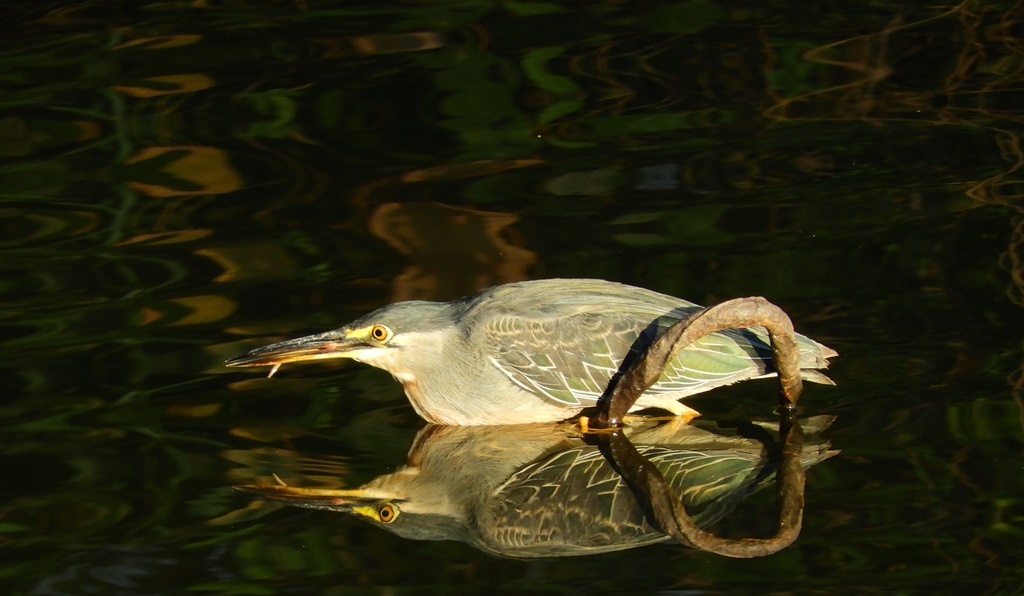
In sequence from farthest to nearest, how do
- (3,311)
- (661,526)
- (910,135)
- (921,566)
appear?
(910,135) < (3,311) < (661,526) < (921,566)

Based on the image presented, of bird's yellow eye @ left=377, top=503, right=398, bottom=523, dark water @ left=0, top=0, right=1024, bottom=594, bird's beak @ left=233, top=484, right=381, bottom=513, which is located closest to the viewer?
dark water @ left=0, top=0, right=1024, bottom=594

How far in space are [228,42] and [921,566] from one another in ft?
27.0

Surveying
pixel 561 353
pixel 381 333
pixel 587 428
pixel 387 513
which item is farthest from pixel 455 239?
pixel 387 513

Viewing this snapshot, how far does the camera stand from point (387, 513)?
544 centimetres

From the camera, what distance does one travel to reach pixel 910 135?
910 cm

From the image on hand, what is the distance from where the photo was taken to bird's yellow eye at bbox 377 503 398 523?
17.7 ft

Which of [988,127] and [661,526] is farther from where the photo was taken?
[988,127]

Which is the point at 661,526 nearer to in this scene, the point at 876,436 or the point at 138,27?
the point at 876,436

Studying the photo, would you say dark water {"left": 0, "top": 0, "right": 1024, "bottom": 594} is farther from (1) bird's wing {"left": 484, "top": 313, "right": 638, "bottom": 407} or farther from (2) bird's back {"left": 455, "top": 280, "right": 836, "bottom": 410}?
(1) bird's wing {"left": 484, "top": 313, "right": 638, "bottom": 407}

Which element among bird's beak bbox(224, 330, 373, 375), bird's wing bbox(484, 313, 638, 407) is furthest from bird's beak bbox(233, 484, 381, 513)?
bird's wing bbox(484, 313, 638, 407)

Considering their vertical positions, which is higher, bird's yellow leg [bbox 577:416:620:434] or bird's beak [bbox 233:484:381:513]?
bird's beak [bbox 233:484:381:513]

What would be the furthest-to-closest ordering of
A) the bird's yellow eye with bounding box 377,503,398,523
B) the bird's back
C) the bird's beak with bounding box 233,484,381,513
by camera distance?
the bird's back < the bird's beak with bounding box 233,484,381,513 < the bird's yellow eye with bounding box 377,503,398,523

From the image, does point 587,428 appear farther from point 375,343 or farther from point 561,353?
point 375,343

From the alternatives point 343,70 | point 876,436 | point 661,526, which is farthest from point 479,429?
point 343,70
